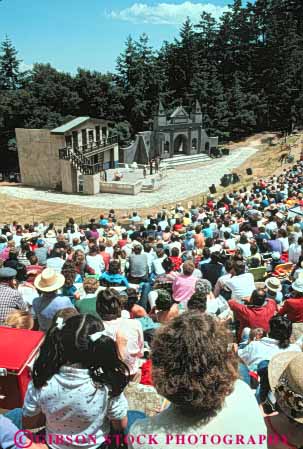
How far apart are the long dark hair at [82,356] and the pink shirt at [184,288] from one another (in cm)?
435

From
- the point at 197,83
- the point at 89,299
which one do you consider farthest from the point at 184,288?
the point at 197,83

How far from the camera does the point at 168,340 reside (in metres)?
2.60

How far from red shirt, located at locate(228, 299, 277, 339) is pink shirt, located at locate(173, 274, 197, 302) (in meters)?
1.36

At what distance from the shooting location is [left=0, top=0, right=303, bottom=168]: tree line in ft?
156

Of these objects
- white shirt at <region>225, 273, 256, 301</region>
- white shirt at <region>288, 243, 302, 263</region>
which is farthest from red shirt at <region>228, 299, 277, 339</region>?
white shirt at <region>288, 243, 302, 263</region>

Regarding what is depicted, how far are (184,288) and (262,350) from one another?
2621mm

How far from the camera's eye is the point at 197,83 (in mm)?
50406

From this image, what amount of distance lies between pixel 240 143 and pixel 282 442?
50776 mm

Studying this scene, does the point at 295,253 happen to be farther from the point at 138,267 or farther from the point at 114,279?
the point at 114,279

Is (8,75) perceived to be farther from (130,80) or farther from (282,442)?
(282,442)

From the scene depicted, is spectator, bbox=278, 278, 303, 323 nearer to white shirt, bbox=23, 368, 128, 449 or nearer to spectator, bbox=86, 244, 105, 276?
white shirt, bbox=23, 368, 128, 449

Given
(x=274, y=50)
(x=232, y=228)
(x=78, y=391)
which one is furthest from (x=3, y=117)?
(x=78, y=391)

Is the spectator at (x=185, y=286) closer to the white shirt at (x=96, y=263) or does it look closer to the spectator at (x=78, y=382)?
the white shirt at (x=96, y=263)

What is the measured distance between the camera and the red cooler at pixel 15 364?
153 inches
